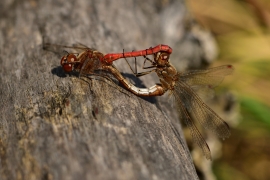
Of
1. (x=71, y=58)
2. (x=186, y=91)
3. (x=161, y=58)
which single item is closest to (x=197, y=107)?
(x=186, y=91)


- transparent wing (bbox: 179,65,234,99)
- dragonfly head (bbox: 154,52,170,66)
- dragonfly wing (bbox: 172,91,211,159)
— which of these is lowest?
dragonfly wing (bbox: 172,91,211,159)

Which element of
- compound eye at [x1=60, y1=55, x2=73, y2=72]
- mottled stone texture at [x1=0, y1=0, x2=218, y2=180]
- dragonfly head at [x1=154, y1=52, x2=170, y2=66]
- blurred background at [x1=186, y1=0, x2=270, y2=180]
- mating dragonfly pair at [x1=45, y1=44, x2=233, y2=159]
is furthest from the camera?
blurred background at [x1=186, y1=0, x2=270, y2=180]

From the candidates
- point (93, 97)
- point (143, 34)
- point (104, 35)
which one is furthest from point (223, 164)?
point (93, 97)

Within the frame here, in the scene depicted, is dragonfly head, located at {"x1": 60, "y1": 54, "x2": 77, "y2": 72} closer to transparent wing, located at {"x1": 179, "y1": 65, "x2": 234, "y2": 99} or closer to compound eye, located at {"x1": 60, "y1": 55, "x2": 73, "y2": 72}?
compound eye, located at {"x1": 60, "y1": 55, "x2": 73, "y2": 72}

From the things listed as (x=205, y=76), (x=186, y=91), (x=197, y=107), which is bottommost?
Result: (x=197, y=107)

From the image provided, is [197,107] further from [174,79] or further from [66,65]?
[66,65]

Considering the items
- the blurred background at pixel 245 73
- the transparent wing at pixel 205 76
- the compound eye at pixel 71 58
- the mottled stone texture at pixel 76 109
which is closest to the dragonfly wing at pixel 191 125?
the mottled stone texture at pixel 76 109

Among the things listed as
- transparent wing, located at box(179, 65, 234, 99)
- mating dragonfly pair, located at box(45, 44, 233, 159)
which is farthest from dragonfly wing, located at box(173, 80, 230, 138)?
transparent wing, located at box(179, 65, 234, 99)
